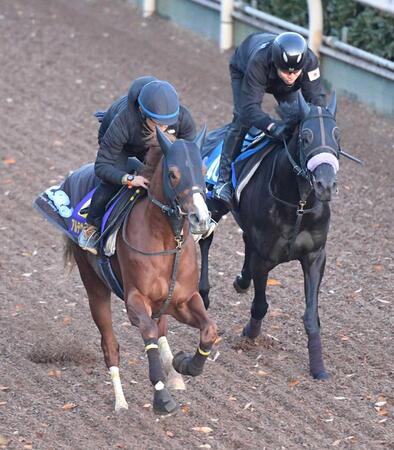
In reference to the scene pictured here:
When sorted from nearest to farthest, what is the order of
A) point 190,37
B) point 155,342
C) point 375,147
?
point 155,342 → point 375,147 → point 190,37

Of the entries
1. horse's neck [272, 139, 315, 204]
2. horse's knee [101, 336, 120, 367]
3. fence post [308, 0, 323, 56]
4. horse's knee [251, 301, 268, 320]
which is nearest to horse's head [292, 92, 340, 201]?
horse's neck [272, 139, 315, 204]

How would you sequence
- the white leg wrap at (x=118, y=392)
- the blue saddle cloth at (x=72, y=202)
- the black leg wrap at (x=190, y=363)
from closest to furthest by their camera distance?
1. the black leg wrap at (x=190, y=363)
2. the white leg wrap at (x=118, y=392)
3. the blue saddle cloth at (x=72, y=202)

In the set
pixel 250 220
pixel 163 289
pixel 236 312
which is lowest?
pixel 236 312

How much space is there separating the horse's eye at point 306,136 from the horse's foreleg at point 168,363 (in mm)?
1547

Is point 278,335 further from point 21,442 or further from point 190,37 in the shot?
point 190,37

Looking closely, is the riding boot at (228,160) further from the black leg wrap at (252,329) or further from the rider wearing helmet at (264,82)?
the black leg wrap at (252,329)

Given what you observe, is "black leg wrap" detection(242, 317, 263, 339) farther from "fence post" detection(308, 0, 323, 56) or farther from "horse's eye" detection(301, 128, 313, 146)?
"fence post" detection(308, 0, 323, 56)

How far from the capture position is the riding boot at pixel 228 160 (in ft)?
28.7

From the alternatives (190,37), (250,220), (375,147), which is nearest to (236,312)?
(250,220)

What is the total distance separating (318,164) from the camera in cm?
725

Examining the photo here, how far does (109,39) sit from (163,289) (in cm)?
976

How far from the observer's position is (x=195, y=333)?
888 cm

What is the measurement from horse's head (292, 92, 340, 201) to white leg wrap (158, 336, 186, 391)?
1514mm

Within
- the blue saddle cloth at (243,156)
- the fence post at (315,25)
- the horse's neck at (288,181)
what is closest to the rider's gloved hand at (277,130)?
the horse's neck at (288,181)
